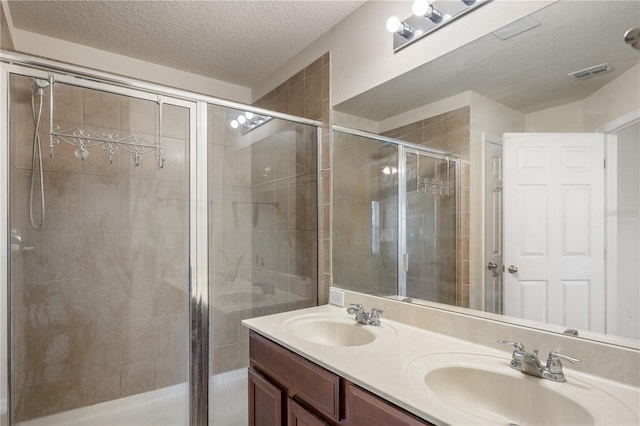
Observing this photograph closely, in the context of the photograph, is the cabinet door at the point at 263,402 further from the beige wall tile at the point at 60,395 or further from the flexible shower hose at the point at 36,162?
the flexible shower hose at the point at 36,162

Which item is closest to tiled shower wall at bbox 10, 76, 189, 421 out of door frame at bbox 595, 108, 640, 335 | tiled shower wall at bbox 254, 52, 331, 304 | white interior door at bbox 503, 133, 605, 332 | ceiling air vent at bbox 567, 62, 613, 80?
tiled shower wall at bbox 254, 52, 331, 304

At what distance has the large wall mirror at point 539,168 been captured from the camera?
1.00 meters

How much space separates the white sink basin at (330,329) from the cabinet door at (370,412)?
47 centimetres

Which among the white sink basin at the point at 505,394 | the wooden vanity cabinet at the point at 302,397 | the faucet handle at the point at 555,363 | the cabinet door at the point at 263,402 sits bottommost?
the cabinet door at the point at 263,402

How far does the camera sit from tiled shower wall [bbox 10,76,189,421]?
1.73m

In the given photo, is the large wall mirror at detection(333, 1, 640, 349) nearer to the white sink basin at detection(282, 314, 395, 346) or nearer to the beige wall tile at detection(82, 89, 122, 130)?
the white sink basin at detection(282, 314, 395, 346)

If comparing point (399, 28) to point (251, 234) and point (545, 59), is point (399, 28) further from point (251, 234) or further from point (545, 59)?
point (251, 234)

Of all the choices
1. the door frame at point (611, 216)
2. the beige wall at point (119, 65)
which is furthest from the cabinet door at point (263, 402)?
the beige wall at point (119, 65)

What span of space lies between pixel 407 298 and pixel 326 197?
855 mm

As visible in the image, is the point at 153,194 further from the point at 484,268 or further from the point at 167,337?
the point at 484,268

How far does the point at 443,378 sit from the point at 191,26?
2.34 metres

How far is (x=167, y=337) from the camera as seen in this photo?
2287 millimetres

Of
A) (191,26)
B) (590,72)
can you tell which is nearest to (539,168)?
(590,72)

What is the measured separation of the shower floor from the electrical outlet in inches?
28.2
